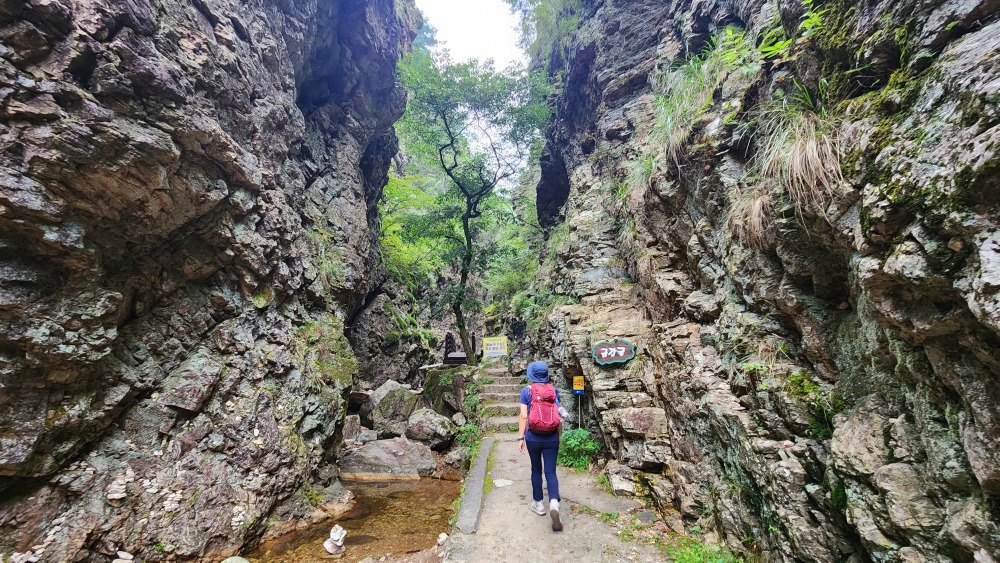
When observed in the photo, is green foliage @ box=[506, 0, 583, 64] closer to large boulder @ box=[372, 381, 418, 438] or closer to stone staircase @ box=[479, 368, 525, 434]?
stone staircase @ box=[479, 368, 525, 434]

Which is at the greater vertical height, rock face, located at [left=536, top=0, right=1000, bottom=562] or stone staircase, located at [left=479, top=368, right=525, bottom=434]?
rock face, located at [left=536, top=0, right=1000, bottom=562]

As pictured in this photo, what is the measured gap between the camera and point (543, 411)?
4277 mm

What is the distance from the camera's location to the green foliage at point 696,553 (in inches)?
134

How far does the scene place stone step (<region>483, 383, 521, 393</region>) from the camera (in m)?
11.4

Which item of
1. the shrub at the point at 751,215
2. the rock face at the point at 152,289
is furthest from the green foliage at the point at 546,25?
the shrub at the point at 751,215

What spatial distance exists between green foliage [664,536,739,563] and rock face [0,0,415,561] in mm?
5713

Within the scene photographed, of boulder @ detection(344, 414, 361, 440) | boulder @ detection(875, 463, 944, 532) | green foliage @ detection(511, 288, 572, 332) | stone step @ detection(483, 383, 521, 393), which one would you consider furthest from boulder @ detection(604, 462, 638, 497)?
boulder @ detection(344, 414, 361, 440)

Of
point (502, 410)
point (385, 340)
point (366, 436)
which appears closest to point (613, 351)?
point (502, 410)

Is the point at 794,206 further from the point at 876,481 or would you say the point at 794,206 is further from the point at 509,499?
the point at 509,499

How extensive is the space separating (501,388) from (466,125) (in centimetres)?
1006

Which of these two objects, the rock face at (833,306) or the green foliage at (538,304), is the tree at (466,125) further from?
the rock face at (833,306)

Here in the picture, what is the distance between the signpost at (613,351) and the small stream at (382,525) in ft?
12.0

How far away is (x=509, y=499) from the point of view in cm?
518

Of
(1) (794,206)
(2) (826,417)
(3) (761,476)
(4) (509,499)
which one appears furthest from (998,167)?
(4) (509,499)
